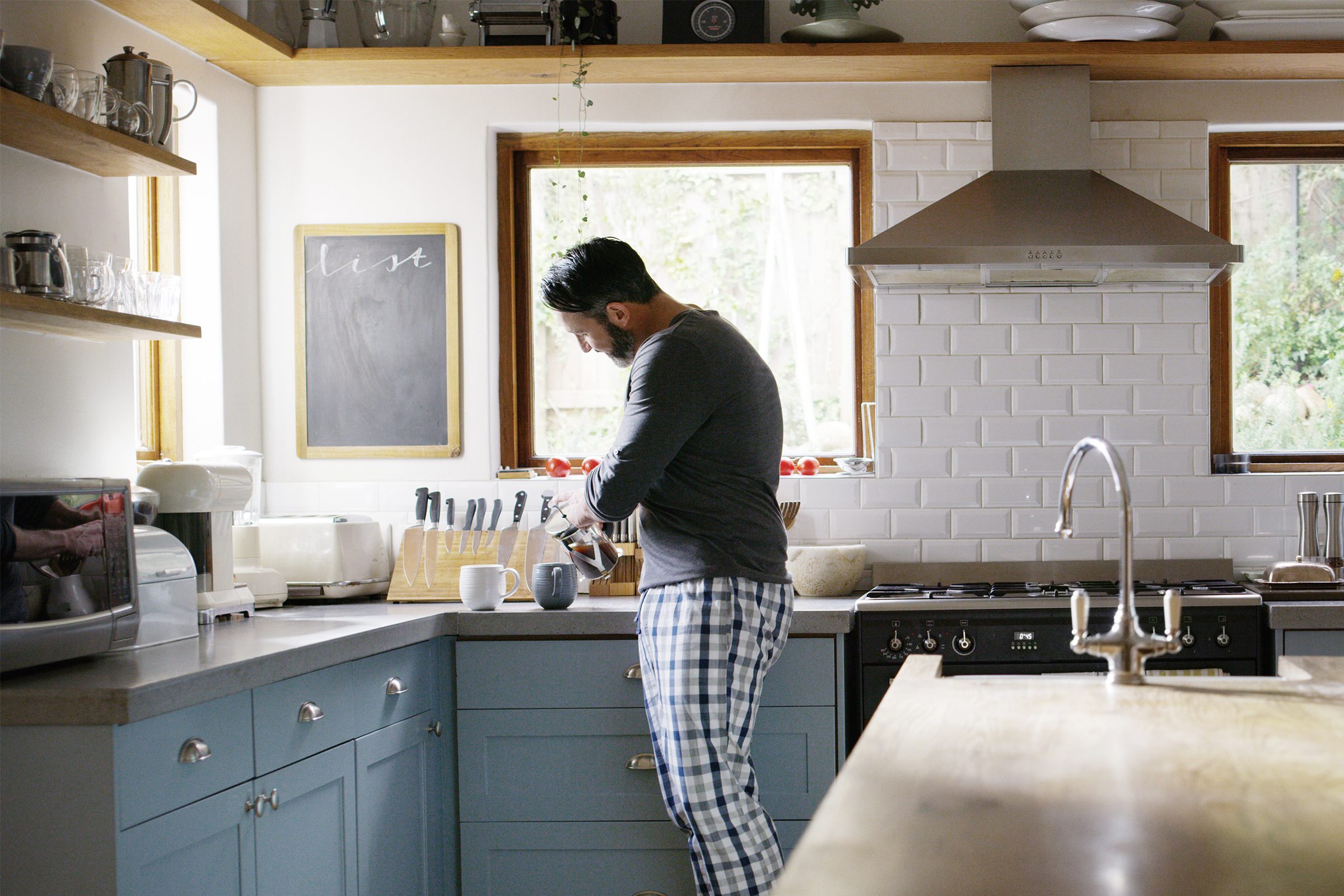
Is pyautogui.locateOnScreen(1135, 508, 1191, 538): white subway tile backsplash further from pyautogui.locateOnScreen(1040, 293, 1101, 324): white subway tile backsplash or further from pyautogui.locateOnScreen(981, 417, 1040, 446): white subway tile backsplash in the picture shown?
pyautogui.locateOnScreen(1040, 293, 1101, 324): white subway tile backsplash

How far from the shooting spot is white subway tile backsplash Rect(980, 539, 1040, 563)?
3.50 metres

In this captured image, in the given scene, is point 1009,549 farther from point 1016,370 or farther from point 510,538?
point 510,538

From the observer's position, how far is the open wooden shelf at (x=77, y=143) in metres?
2.31

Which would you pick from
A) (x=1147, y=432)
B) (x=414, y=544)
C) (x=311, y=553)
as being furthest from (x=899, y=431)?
(x=311, y=553)

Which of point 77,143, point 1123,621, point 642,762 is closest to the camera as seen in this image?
point 1123,621

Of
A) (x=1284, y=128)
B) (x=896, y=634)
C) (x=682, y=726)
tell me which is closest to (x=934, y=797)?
(x=682, y=726)

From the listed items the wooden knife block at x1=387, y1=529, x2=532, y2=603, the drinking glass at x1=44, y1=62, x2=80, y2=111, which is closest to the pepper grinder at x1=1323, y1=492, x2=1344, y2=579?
the wooden knife block at x1=387, y1=529, x2=532, y2=603

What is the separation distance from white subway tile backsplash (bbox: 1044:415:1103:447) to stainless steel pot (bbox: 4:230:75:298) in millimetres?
2550

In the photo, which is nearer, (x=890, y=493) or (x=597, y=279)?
(x=597, y=279)

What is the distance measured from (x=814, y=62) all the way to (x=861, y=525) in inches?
51.2

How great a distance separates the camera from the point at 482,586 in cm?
300

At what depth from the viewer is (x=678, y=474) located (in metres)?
2.43

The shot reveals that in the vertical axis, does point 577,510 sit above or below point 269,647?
above

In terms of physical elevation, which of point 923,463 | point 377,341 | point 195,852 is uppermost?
point 377,341
